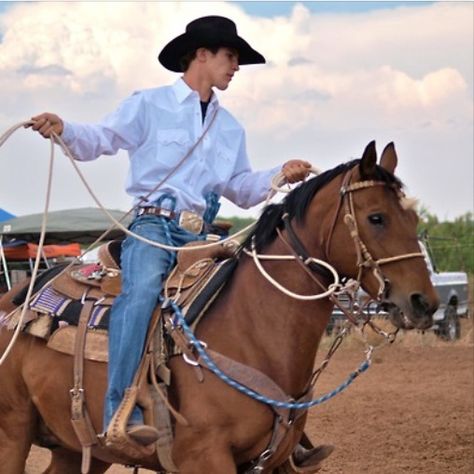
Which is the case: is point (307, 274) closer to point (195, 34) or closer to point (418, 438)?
point (195, 34)

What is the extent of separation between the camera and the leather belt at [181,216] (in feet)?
19.3

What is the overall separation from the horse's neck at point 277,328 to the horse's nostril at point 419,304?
22.9 inches

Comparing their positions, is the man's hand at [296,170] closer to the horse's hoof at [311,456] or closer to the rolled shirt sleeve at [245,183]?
the rolled shirt sleeve at [245,183]

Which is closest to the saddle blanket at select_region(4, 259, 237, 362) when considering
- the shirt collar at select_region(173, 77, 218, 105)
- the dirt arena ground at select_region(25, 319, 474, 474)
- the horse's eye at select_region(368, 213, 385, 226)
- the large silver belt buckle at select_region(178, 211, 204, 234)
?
the large silver belt buckle at select_region(178, 211, 204, 234)

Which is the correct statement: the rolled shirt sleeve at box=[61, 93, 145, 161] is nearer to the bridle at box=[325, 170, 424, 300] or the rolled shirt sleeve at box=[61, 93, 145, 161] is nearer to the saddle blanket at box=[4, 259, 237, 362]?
the saddle blanket at box=[4, 259, 237, 362]

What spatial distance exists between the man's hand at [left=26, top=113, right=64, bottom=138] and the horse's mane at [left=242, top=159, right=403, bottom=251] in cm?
116

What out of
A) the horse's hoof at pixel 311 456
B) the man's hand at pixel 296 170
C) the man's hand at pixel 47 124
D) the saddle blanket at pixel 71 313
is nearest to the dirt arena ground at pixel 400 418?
the horse's hoof at pixel 311 456

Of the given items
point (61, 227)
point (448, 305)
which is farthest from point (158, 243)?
point (61, 227)

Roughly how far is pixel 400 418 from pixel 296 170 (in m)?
5.90

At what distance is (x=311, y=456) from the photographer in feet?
19.1

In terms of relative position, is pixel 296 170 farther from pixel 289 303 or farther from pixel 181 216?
pixel 289 303

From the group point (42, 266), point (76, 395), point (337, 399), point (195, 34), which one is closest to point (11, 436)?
point (76, 395)

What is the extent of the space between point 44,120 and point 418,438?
5.81 metres

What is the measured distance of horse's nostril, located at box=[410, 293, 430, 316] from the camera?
15.9 ft
